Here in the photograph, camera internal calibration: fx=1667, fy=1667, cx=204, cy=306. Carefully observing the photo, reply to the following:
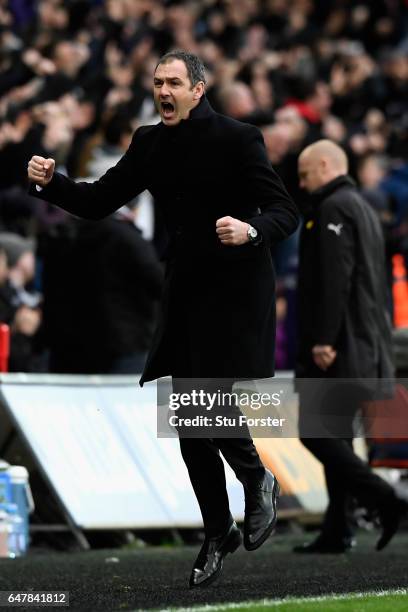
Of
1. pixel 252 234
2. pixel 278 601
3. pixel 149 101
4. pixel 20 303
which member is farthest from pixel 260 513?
pixel 149 101

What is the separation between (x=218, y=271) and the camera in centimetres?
719

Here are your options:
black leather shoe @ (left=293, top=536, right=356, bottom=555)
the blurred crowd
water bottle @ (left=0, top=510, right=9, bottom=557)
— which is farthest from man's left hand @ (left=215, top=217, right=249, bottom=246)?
the blurred crowd

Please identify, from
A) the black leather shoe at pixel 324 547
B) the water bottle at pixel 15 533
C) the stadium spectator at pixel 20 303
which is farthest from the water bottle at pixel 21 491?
the stadium spectator at pixel 20 303

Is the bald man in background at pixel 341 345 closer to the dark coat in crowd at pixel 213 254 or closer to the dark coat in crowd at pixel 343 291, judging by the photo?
the dark coat in crowd at pixel 343 291

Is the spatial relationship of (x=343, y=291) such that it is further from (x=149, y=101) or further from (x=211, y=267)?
(x=149, y=101)

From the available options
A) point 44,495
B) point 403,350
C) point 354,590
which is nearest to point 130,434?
point 44,495

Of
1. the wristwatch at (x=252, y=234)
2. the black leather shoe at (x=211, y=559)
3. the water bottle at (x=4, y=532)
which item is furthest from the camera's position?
the water bottle at (x=4, y=532)

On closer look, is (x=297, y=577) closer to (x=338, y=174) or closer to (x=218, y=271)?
(x=218, y=271)

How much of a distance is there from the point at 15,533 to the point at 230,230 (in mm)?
3805

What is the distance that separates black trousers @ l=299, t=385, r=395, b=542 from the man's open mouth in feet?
9.47

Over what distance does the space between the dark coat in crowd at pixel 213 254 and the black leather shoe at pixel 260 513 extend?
1.64 feet

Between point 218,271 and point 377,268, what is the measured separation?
2777 mm

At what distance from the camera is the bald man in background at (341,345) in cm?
955

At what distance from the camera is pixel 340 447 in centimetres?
962
